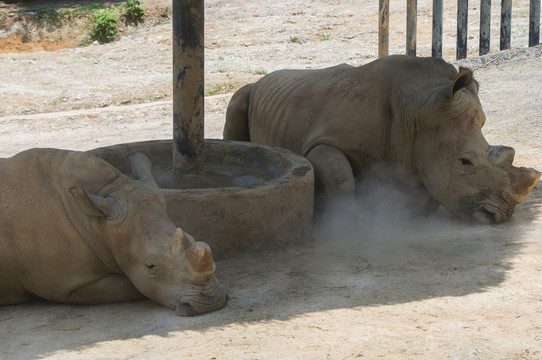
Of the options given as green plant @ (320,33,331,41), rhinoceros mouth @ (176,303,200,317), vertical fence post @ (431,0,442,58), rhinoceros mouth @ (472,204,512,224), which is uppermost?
vertical fence post @ (431,0,442,58)

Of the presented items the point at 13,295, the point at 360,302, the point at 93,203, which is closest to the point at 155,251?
the point at 93,203

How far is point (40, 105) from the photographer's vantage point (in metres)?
13.7

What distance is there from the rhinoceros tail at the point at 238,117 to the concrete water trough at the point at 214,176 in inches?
47.1

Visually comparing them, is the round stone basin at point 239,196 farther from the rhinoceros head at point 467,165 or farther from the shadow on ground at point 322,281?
the rhinoceros head at point 467,165

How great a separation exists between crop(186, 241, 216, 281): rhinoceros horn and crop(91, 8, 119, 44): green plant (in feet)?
59.4

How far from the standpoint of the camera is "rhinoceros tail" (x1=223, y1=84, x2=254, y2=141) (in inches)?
353

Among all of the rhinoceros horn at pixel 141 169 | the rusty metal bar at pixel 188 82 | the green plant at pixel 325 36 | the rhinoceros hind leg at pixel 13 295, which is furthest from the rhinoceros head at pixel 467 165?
the green plant at pixel 325 36

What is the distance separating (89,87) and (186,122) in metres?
8.44

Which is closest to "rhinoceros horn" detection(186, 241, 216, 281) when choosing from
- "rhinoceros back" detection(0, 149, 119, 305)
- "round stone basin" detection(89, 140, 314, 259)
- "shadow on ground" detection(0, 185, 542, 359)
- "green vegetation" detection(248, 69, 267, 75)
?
"shadow on ground" detection(0, 185, 542, 359)

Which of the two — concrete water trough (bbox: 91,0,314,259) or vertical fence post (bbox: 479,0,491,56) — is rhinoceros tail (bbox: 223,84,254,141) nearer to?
concrete water trough (bbox: 91,0,314,259)

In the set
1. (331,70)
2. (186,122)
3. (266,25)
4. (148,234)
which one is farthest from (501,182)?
(266,25)

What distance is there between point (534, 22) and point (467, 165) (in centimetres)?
913

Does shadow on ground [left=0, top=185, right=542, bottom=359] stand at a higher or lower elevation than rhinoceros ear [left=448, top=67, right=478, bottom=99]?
lower

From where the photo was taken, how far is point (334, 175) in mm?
7051
